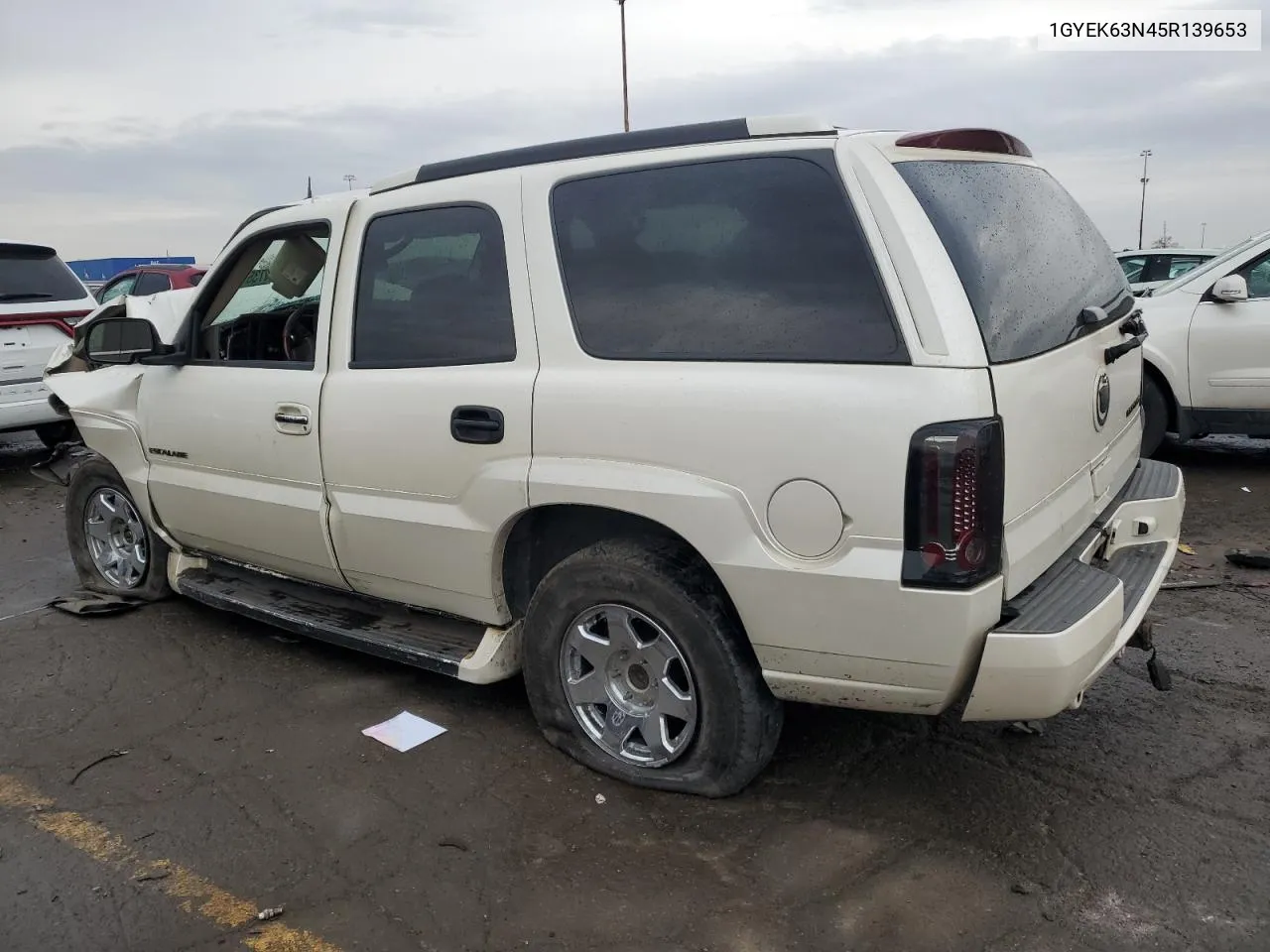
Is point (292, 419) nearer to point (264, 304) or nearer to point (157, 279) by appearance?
point (264, 304)

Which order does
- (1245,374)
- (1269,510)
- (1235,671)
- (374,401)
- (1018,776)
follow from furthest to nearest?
1. (1245,374)
2. (1269,510)
3. (1235,671)
4. (374,401)
5. (1018,776)

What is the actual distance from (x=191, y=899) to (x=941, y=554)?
2.18 metres

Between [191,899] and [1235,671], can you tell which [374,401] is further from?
[1235,671]

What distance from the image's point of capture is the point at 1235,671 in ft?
13.3

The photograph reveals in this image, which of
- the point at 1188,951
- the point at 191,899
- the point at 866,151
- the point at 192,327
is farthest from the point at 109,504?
the point at 1188,951

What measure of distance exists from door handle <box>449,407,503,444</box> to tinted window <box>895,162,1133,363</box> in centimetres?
140

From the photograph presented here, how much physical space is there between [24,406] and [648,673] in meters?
7.46

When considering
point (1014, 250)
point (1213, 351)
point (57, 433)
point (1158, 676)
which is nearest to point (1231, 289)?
point (1213, 351)

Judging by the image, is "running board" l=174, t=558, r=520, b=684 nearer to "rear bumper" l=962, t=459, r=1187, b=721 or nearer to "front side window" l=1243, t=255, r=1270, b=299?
"rear bumper" l=962, t=459, r=1187, b=721

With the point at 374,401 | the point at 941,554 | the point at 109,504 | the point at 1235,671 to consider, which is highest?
the point at 374,401

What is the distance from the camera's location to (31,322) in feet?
28.2

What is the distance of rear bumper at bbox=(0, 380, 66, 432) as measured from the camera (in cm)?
846

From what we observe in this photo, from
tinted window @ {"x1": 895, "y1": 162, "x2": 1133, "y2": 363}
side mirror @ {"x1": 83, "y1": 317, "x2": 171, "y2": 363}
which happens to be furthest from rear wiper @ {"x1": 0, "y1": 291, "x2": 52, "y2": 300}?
tinted window @ {"x1": 895, "y1": 162, "x2": 1133, "y2": 363}

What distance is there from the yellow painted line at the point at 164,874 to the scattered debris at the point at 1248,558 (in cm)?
479
